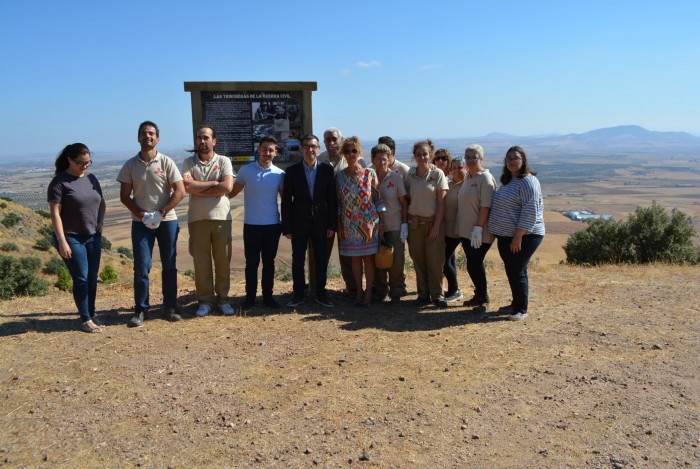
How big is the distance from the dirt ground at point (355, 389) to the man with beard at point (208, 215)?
1.36ft

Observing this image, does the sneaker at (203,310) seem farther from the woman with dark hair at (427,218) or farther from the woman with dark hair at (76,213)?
the woman with dark hair at (427,218)

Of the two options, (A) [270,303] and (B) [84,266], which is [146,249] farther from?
(A) [270,303]

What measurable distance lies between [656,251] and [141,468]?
40.3ft

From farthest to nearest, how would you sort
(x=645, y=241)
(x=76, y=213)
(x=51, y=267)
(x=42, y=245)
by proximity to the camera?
1. (x=42, y=245)
2. (x=51, y=267)
3. (x=645, y=241)
4. (x=76, y=213)

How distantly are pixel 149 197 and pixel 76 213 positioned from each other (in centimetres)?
69

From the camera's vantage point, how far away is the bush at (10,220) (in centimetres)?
2335

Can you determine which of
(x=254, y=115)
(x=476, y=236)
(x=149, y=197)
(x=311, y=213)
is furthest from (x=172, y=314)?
(x=476, y=236)

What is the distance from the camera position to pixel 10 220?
23.6 metres

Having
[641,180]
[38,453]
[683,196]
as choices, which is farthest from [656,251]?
[641,180]

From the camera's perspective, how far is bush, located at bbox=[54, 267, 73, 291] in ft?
57.4

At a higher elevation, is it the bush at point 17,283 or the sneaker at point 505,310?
the sneaker at point 505,310

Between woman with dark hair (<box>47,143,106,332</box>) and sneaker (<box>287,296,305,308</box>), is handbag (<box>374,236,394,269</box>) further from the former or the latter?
woman with dark hair (<box>47,143,106,332</box>)

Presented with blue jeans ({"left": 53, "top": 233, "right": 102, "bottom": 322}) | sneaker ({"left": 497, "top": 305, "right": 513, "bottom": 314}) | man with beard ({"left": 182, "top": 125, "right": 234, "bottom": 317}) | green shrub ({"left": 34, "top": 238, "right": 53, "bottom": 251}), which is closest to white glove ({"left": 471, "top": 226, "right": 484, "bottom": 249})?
sneaker ({"left": 497, "top": 305, "right": 513, "bottom": 314})

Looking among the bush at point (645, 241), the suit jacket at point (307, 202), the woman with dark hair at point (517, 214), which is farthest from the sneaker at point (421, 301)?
the bush at point (645, 241)
